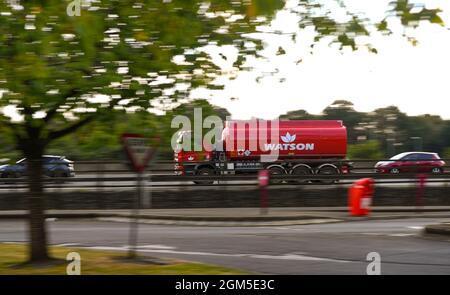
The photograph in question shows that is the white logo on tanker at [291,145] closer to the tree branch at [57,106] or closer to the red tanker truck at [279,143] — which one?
the red tanker truck at [279,143]

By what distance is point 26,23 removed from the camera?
311 inches

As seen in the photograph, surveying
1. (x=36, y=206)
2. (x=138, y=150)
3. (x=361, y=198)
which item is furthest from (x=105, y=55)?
(x=361, y=198)

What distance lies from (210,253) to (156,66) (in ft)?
15.0

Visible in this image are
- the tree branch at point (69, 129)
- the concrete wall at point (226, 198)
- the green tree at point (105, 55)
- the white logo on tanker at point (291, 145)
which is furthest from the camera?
the white logo on tanker at point (291, 145)

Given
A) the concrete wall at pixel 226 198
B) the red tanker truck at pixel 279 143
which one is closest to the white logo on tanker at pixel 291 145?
the red tanker truck at pixel 279 143

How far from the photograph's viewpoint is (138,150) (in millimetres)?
Result: 10352

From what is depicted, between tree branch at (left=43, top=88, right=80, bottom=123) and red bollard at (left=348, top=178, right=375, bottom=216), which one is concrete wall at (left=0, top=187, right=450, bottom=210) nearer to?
red bollard at (left=348, top=178, right=375, bottom=216)

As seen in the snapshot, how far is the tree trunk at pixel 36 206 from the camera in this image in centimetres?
1041

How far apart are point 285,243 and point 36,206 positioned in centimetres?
532

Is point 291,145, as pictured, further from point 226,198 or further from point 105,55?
point 105,55

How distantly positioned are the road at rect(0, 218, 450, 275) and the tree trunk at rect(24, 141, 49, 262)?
85.1 inches

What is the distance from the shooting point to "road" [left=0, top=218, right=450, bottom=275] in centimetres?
1068

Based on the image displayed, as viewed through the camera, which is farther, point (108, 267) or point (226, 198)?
point (226, 198)

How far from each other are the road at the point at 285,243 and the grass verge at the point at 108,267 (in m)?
0.78
